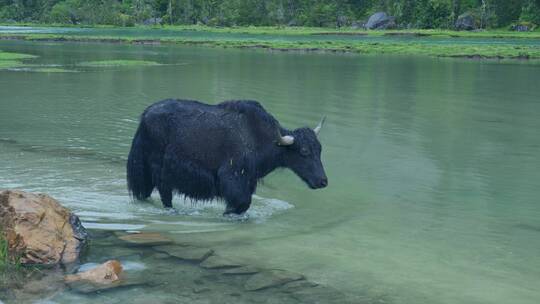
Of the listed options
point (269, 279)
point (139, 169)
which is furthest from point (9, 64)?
point (269, 279)

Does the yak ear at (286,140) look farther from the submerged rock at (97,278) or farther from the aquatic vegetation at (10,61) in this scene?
the aquatic vegetation at (10,61)

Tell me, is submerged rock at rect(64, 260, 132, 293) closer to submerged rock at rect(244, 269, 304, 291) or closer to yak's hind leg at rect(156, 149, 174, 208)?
submerged rock at rect(244, 269, 304, 291)

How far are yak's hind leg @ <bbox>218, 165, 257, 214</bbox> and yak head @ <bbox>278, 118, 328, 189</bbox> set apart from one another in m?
0.52

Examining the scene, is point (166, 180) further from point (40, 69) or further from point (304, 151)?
point (40, 69)

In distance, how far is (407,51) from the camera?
1820 inches

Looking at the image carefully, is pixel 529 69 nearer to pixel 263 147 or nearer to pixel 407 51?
pixel 407 51

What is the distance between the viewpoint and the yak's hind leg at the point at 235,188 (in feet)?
26.8

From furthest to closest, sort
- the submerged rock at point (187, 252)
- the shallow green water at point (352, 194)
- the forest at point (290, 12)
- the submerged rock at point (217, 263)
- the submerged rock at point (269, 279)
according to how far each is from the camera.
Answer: the forest at point (290, 12) < the submerged rock at point (187, 252) < the submerged rock at point (217, 263) < the shallow green water at point (352, 194) < the submerged rock at point (269, 279)

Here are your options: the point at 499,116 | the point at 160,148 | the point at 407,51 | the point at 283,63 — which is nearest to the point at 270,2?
the point at 407,51

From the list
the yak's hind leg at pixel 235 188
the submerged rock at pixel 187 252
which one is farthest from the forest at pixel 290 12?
the submerged rock at pixel 187 252

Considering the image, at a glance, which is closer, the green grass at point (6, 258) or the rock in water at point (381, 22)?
the green grass at point (6, 258)

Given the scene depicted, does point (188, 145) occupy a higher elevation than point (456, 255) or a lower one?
higher

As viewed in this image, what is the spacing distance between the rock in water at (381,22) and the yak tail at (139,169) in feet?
278

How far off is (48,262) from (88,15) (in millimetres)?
98601
